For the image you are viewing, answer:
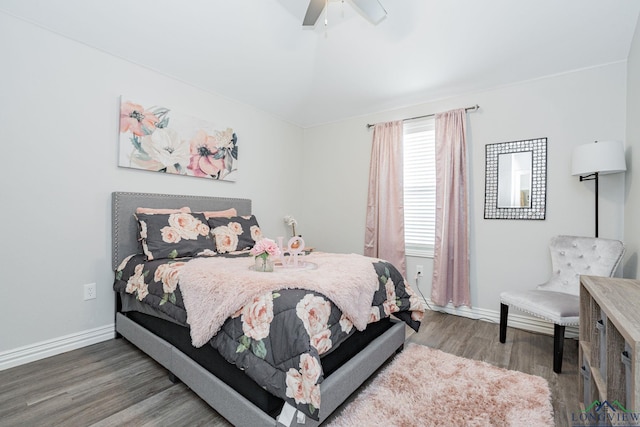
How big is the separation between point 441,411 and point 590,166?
2.20 m

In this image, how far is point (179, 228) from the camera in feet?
8.54

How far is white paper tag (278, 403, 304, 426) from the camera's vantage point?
1.26m

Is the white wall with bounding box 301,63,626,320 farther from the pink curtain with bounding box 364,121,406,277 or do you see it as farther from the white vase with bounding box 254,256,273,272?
the white vase with bounding box 254,256,273,272

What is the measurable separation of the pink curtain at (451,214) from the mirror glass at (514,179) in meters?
0.35

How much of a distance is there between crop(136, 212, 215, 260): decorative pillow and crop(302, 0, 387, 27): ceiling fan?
2.00 metres

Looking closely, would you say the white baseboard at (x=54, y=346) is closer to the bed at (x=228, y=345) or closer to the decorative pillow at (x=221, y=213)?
the bed at (x=228, y=345)

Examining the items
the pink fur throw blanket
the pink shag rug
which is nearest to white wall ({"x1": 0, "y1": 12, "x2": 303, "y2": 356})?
the pink fur throw blanket

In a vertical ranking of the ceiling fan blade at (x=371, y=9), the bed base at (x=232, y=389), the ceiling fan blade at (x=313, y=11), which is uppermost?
the ceiling fan blade at (x=313, y=11)

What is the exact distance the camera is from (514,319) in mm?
2955

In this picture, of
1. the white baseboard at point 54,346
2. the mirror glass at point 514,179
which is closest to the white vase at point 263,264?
the white baseboard at point 54,346

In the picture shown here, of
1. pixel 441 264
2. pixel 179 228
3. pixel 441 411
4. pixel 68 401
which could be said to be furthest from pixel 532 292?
pixel 68 401

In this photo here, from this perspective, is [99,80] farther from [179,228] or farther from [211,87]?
[179,228]

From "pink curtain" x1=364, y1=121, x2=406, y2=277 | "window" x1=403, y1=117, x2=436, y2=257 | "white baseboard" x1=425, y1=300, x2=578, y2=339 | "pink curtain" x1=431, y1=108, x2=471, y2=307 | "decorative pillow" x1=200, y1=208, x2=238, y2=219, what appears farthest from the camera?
"pink curtain" x1=364, y1=121, x2=406, y2=277

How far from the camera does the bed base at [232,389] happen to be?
55.6 inches
